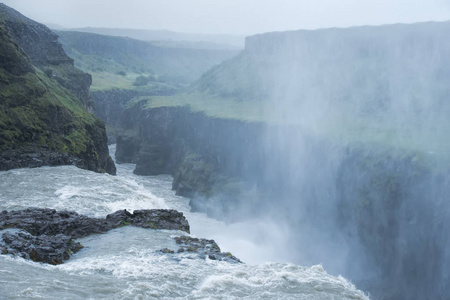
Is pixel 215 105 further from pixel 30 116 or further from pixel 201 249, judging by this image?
pixel 201 249

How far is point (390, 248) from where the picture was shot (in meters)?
65.3

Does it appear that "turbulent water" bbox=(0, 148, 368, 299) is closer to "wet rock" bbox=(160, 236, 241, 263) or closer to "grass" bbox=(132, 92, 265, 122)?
"wet rock" bbox=(160, 236, 241, 263)

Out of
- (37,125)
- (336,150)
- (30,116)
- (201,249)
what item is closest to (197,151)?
(336,150)

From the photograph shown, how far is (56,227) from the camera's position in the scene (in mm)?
26719

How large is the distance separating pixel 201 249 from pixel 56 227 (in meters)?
7.71

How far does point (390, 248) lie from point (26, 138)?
45185 millimetres

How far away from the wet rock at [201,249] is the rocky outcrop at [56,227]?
280 centimetres

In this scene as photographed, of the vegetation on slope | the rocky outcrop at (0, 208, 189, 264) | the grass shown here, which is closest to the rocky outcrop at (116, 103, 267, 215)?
the grass

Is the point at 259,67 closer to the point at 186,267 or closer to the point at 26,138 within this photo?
the point at 26,138

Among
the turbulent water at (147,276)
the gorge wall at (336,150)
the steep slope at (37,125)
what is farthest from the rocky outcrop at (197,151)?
the turbulent water at (147,276)

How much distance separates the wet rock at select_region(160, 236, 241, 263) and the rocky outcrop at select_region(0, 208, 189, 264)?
2805 mm

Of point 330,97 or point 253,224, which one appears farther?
point 330,97

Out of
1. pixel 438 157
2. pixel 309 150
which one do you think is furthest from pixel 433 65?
pixel 438 157

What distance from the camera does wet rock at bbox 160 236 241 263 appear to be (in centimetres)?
2447
